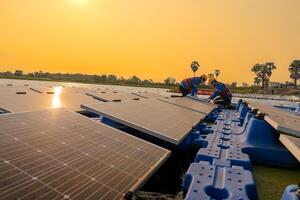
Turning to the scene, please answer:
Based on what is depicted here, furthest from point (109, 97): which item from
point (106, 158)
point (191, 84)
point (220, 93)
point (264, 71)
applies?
point (264, 71)

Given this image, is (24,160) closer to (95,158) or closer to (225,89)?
(95,158)

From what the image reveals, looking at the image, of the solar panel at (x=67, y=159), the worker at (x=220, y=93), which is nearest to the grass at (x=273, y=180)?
the solar panel at (x=67, y=159)

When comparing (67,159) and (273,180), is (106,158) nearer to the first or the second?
(67,159)

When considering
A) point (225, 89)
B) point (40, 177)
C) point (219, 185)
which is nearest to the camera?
point (40, 177)

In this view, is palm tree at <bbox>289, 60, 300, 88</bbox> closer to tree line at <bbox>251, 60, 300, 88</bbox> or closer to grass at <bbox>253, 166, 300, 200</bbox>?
tree line at <bbox>251, 60, 300, 88</bbox>

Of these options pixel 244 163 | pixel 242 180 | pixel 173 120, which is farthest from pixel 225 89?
pixel 242 180

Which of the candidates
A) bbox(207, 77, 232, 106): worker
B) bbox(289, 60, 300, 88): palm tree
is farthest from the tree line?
bbox(207, 77, 232, 106): worker
